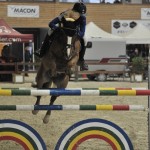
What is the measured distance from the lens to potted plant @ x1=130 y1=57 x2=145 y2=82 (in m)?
26.5

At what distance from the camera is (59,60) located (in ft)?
30.2

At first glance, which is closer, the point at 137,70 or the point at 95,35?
the point at 137,70

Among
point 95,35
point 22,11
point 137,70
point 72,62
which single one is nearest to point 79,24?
point 72,62

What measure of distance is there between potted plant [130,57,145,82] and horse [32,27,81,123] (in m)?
17.1

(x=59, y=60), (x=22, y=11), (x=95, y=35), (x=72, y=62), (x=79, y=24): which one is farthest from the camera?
(x=22, y=11)

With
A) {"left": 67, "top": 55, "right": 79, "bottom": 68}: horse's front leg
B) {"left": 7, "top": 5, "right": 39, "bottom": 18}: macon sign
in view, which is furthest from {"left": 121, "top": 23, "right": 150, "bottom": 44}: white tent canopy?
{"left": 67, "top": 55, "right": 79, "bottom": 68}: horse's front leg

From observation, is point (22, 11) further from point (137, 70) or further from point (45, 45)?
point (45, 45)

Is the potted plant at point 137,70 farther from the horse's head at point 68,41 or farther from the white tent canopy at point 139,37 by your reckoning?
the horse's head at point 68,41

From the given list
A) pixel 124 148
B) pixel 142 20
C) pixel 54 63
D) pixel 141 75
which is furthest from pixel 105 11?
pixel 124 148

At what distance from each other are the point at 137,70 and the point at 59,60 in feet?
59.2

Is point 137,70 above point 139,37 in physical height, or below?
below

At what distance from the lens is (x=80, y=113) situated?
40.0ft

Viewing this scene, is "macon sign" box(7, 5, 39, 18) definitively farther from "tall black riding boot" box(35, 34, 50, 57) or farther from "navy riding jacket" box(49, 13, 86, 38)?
"navy riding jacket" box(49, 13, 86, 38)

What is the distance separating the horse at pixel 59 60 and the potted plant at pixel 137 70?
17.1 metres
